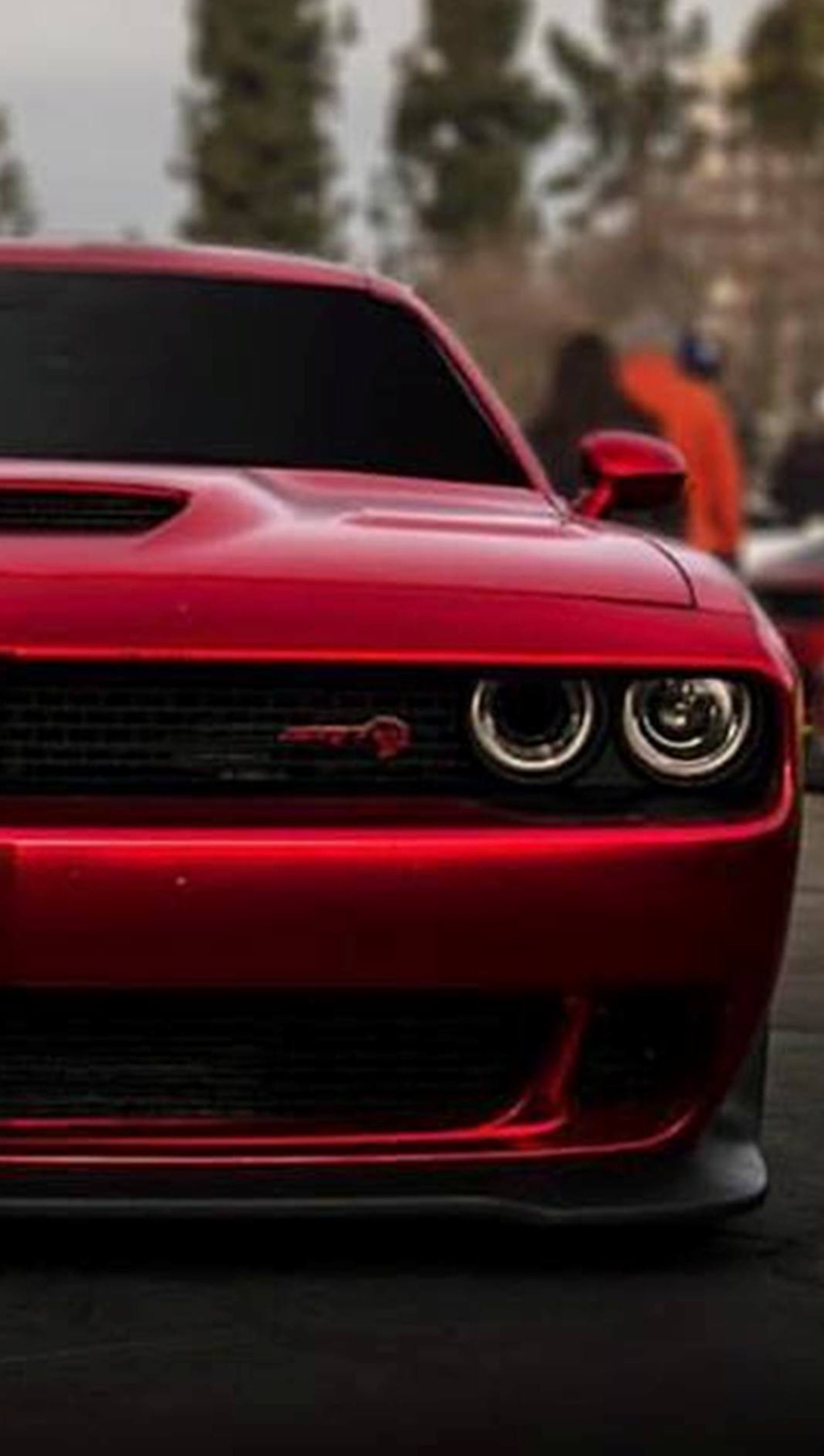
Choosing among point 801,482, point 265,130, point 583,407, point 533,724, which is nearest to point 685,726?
point 533,724

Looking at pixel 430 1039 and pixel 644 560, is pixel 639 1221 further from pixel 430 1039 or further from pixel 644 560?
pixel 644 560

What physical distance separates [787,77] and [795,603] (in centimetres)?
10984

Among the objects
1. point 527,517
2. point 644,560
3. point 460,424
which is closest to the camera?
point 644,560

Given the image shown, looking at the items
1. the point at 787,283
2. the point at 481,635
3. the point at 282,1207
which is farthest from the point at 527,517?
the point at 787,283

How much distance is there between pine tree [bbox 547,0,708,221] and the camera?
120 meters

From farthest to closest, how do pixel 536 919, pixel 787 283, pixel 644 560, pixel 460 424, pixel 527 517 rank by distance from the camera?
pixel 787 283
pixel 460 424
pixel 527 517
pixel 644 560
pixel 536 919

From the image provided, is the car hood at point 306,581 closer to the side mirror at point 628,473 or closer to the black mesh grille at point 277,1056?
the black mesh grille at point 277,1056

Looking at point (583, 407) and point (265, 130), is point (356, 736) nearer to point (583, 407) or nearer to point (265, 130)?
point (583, 407)

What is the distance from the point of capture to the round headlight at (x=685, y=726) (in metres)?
4.80

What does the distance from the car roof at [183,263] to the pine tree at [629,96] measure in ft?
370

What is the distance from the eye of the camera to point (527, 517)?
17.9 feet

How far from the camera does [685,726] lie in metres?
4.82

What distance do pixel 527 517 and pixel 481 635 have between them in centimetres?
77

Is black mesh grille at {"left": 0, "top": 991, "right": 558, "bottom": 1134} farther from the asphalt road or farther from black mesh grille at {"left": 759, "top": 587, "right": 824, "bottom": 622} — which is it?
black mesh grille at {"left": 759, "top": 587, "right": 824, "bottom": 622}
